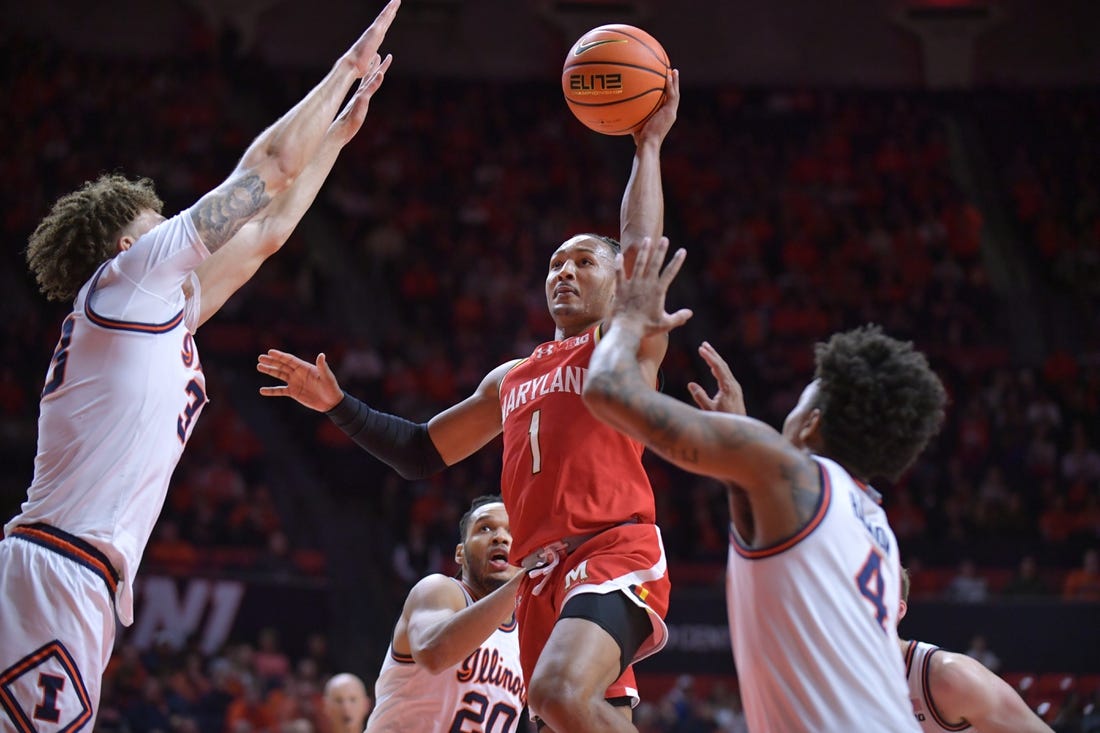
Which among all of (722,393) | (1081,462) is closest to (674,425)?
(722,393)

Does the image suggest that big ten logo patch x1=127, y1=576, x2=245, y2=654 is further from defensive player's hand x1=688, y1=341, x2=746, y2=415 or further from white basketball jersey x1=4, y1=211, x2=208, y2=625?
defensive player's hand x1=688, y1=341, x2=746, y2=415

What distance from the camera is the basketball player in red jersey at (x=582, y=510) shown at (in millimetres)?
4156

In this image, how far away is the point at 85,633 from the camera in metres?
3.75

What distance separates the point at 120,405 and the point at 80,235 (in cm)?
70

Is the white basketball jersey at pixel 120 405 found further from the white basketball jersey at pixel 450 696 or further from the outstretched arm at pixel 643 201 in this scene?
the white basketball jersey at pixel 450 696

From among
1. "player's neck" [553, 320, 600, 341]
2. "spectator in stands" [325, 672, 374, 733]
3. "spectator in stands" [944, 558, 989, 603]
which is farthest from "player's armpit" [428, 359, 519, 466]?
"spectator in stands" [944, 558, 989, 603]

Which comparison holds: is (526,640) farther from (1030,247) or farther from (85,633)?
Answer: (1030,247)

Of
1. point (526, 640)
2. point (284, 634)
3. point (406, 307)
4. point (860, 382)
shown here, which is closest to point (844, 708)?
point (860, 382)

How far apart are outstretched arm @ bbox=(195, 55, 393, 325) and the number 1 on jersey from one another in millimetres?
1206

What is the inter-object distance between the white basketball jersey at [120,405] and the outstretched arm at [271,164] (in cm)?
12

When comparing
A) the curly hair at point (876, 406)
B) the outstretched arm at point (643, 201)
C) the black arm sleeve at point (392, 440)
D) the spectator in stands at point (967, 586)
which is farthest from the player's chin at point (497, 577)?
the spectator in stands at point (967, 586)

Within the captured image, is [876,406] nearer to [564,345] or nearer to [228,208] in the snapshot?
[564,345]

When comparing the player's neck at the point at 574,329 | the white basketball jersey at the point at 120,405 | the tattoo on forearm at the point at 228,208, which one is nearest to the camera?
the white basketball jersey at the point at 120,405

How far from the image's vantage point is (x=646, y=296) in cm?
380
